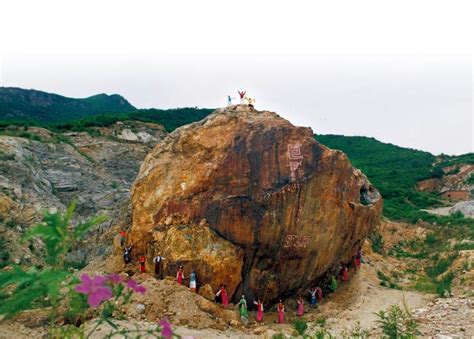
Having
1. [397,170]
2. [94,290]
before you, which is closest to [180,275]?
[94,290]

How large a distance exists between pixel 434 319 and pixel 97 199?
16842 mm

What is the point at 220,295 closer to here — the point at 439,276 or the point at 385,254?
the point at 439,276

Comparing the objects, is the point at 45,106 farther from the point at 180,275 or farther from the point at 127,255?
the point at 180,275

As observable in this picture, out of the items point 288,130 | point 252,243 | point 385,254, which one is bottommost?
point 385,254

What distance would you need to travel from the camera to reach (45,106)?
5284 centimetres

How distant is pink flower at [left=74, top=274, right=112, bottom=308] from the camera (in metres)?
3.07

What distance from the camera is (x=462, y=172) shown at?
41688 millimetres

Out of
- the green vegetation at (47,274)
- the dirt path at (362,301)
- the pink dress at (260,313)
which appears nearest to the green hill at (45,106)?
the dirt path at (362,301)

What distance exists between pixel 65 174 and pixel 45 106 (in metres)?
33.8

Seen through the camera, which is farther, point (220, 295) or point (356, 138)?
point (356, 138)

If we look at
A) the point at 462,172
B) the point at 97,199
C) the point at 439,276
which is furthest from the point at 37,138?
the point at 462,172

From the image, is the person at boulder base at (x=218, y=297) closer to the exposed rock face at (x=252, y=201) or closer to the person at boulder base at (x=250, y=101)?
the exposed rock face at (x=252, y=201)

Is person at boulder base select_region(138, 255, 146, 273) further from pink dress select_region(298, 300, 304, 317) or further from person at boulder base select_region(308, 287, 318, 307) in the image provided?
person at boulder base select_region(308, 287, 318, 307)

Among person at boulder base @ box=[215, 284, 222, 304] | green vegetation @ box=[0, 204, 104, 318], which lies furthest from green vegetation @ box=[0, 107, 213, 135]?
green vegetation @ box=[0, 204, 104, 318]
